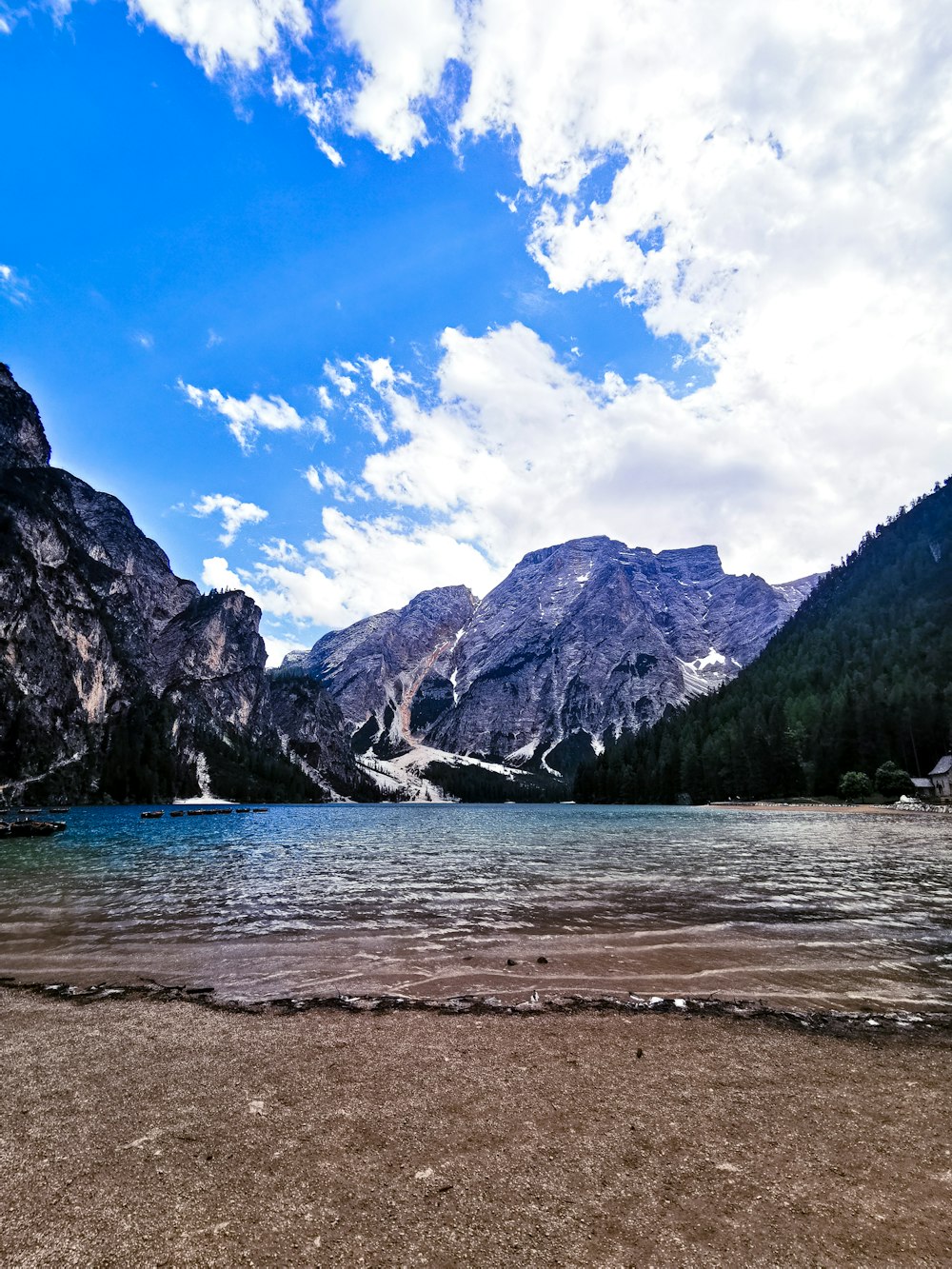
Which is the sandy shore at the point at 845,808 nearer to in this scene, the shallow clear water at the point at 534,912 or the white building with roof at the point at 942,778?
the white building with roof at the point at 942,778

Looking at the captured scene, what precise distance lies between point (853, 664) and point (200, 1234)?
185906 millimetres

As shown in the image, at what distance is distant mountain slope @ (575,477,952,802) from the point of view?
123 metres

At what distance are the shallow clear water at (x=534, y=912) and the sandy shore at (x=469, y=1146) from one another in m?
4.45

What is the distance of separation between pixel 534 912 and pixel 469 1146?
16.4 meters

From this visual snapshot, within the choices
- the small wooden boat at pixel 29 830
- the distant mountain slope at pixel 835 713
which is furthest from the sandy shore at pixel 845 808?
the small wooden boat at pixel 29 830

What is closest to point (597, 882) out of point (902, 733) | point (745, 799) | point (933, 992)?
point (933, 992)

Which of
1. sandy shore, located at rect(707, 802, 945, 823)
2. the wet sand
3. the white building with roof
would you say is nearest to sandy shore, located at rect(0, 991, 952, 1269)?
the wet sand

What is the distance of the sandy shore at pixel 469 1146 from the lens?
5.29 m

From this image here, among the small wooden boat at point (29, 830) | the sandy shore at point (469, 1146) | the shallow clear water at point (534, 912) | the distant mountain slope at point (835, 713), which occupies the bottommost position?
the small wooden boat at point (29, 830)

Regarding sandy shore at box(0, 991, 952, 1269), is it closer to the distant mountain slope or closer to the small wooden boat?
the small wooden boat

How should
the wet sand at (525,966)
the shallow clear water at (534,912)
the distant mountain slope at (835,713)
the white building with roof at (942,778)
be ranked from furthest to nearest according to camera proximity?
the distant mountain slope at (835,713) → the white building with roof at (942,778) → the shallow clear water at (534,912) → the wet sand at (525,966)

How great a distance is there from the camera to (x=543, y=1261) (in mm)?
5070

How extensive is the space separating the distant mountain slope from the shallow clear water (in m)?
91.9

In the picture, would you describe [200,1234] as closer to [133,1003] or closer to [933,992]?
[133,1003]
